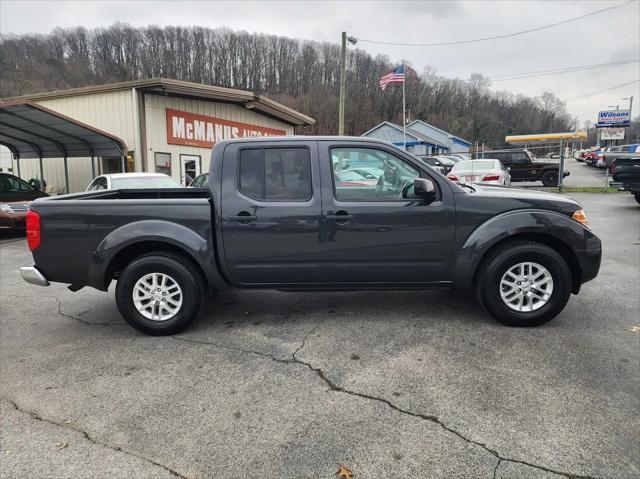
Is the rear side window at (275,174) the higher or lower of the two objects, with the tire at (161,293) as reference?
higher

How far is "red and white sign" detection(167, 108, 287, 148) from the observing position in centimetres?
1650

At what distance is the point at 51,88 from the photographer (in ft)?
138

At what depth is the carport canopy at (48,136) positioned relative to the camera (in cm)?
→ 1255

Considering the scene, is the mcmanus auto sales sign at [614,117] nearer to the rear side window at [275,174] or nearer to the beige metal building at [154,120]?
the beige metal building at [154,120]

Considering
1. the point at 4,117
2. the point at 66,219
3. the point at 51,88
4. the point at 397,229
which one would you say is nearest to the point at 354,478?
the point at 397,229

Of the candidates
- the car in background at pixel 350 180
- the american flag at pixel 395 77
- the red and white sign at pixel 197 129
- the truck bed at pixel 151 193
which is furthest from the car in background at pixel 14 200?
the american flag at pixel 395 77

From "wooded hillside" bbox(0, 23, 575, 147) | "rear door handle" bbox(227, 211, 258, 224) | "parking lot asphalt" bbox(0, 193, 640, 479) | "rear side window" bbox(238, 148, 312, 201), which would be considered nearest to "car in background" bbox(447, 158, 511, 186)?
"parking lot asphalt" bbox(0, 193, 640, 479)

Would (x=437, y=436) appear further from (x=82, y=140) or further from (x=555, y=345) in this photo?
(x=82, y=140)

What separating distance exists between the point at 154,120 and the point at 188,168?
225 centimetres

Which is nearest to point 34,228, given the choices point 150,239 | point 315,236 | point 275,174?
point 150,239

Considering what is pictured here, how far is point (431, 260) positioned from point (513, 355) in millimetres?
1098

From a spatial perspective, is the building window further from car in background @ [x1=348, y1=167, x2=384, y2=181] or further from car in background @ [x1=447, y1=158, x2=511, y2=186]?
car in background @ [x1=348, y1=167, x2=384, y2=181]

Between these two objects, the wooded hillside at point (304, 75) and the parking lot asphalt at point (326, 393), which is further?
the wooded hillside at point (304, 75)

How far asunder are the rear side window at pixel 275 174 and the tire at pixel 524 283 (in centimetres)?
187
